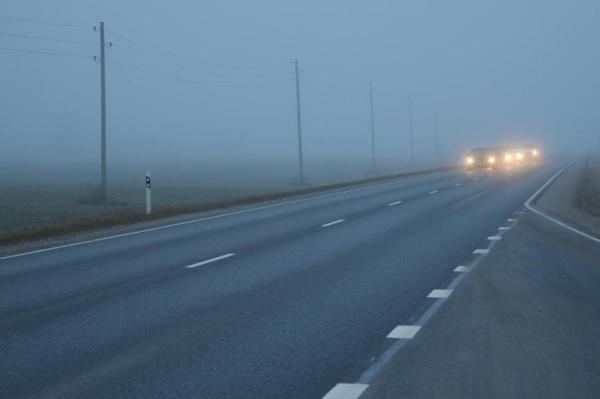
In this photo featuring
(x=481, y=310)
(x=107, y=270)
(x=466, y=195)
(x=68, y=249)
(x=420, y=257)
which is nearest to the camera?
(x=481, y=310)

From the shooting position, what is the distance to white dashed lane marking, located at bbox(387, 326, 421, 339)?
7395 millimetres

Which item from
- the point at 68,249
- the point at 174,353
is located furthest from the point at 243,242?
the point at 174,353

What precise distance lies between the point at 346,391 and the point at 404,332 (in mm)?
2017

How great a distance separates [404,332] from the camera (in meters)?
7.56

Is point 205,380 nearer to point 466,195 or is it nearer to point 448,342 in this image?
point 448,342

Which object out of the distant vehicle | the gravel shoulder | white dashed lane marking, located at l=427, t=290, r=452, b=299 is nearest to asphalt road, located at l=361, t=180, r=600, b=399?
white dashed lane marking, located at l=427, t=290, r=452, b=299

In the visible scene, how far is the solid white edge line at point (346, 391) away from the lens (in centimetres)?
556

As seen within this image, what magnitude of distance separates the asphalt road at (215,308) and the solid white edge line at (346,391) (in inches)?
3.3

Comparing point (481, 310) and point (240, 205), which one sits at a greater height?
point (240, 205)

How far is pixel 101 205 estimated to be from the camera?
33.2 meters

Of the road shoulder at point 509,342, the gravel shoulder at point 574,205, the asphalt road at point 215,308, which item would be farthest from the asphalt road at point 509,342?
the gravel shoulder at point 574,205

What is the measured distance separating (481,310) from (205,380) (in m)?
3.96

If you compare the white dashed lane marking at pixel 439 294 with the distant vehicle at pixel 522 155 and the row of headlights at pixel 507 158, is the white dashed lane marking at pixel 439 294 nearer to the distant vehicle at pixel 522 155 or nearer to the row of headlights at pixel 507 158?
the row of headlights at pixel 507 158

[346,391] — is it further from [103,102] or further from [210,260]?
[103,102]
